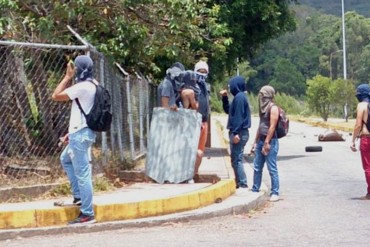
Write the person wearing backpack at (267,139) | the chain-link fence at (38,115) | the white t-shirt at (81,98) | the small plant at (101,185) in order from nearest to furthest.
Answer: the white t-shirt at (81,98) → the chain-link fence at (38,115) → the small plant at (101,185) → the person wearing backpack at (267,139)

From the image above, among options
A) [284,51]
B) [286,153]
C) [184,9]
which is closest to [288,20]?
[286,153]

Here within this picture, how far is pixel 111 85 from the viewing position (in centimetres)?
1288

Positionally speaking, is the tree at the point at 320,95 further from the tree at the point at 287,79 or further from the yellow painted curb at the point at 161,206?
the yellow painted curb at the point at 161,206

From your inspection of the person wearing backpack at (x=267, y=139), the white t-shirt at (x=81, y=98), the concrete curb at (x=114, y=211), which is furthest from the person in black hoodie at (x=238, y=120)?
the white t-shirt at (x=81, y=98)

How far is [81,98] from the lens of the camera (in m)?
8.87

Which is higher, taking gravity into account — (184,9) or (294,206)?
(184,9)

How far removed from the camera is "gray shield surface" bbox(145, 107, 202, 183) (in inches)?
464

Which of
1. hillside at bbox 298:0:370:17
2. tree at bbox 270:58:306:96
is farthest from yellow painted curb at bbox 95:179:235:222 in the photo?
hillside at bbox 298:0:370:17

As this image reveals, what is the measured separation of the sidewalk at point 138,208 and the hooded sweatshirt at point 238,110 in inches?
29.9

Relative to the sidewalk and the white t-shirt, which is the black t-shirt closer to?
the sidewalk

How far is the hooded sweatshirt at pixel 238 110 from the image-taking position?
1173cm

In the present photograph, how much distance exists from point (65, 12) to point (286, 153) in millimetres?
12824

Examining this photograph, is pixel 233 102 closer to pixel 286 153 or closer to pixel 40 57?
pixel 40 57

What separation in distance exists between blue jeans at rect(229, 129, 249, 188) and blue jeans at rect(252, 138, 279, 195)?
0.88ft
